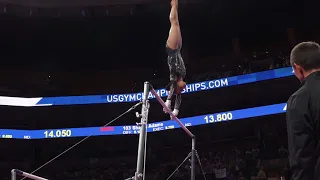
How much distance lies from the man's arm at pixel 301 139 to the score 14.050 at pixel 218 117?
14729 millimetres

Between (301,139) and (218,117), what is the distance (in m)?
15.0

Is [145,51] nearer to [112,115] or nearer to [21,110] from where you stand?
[112,115]

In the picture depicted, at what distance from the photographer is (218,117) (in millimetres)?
17000

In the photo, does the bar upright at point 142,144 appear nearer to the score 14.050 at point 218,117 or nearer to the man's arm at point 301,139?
the man's arm at point 301,139

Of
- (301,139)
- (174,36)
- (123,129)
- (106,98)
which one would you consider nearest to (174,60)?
(174,36)

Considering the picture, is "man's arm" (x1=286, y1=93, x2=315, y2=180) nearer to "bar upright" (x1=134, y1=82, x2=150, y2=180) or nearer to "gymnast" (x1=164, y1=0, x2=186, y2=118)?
"bar upright" (x1=134, y1=82, x2=150, y2=180)

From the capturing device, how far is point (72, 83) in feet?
70.8

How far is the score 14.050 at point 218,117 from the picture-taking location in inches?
659

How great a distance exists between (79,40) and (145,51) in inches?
141

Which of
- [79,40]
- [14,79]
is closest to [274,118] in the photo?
[79,40]

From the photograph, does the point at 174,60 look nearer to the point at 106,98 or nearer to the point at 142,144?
the point at 142,144

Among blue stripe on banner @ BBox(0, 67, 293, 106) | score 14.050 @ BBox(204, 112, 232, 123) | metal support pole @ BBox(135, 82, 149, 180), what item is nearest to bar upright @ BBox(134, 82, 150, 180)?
metal support pole @ BBox(135, 82, 149, 180)

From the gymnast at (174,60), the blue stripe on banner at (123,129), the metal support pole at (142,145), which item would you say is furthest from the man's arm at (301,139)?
the blue stripe on banner at (123,129)

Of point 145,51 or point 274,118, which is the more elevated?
point 145,51
